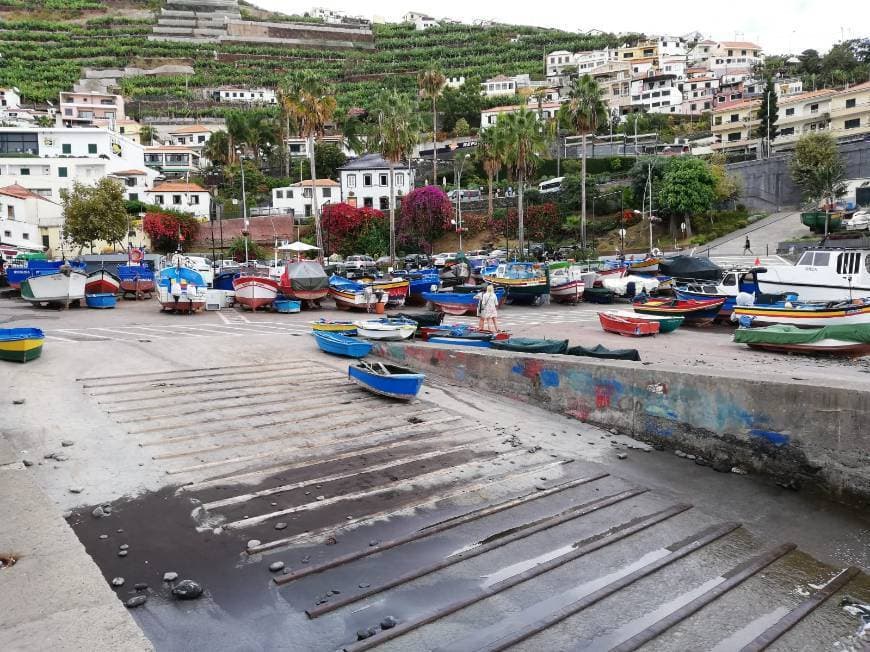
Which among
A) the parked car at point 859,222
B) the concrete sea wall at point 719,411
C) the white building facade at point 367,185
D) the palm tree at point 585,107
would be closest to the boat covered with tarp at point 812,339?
the concrete sea wall at point 719,411

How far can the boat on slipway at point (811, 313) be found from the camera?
66.0 feet

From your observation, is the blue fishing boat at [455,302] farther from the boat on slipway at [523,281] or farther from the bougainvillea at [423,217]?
the bougainvillea at [423,217]

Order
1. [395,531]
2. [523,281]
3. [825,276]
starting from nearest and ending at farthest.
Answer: [395,531], [825,276], [523,281]

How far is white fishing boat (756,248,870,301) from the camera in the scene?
974 inches

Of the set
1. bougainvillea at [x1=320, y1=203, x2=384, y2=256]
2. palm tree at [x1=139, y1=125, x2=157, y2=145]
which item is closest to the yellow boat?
bougainvillea at [x1=320, y1=203, x2=384, y2=256]

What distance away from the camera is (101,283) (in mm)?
30938

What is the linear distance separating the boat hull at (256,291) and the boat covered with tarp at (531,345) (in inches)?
579

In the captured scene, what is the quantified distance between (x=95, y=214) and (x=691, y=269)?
33936mm

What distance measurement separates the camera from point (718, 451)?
12164 mm

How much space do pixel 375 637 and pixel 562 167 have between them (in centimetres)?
7369

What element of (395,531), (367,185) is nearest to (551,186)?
(367,185)

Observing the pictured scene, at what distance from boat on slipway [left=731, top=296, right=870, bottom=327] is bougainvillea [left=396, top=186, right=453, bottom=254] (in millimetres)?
41434

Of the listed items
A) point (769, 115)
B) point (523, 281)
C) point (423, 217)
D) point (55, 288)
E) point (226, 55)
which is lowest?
point (523, 281)

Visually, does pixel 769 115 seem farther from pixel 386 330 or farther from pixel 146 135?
pixel 146 135
